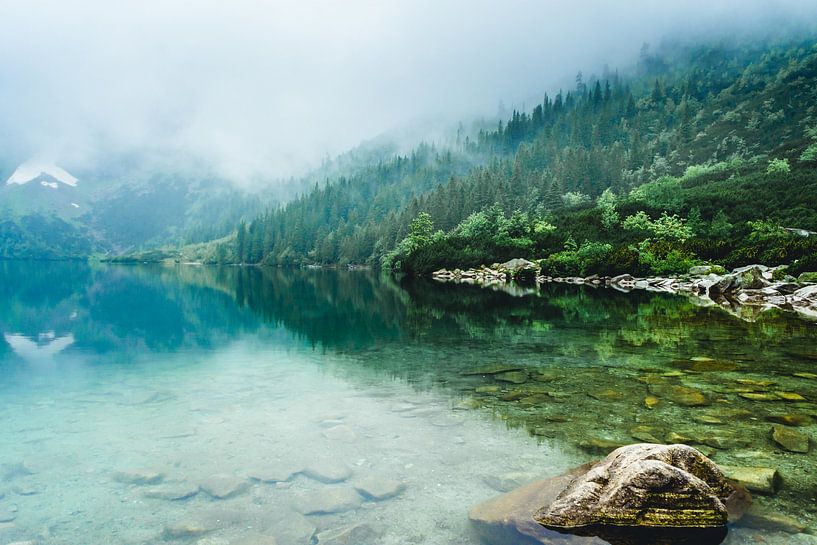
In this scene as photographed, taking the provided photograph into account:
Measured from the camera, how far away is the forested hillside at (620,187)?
46.1 m

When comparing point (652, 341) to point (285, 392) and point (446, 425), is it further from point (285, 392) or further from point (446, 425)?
point (285, 392)

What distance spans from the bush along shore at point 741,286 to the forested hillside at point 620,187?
2.06 meters

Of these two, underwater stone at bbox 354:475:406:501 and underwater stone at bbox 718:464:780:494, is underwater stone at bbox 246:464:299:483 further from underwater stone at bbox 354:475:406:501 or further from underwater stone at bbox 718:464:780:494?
underwater stone at bbox 718:464:780:494

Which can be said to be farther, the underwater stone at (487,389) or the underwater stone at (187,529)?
the underwater stone at (487,389)

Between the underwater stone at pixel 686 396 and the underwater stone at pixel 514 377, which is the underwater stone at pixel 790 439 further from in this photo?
the underwater stone at pixel 514 377

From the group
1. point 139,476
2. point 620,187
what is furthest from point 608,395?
point 620,187

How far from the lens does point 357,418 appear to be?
27.7 feet

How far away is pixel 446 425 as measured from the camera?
25.9 feet

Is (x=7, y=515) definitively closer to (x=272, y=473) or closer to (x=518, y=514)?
(x=272, y=473)

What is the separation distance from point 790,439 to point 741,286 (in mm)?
28649

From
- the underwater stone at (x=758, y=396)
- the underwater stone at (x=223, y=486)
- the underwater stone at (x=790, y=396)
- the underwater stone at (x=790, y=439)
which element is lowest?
the underwater stone at (x=223, y=486)

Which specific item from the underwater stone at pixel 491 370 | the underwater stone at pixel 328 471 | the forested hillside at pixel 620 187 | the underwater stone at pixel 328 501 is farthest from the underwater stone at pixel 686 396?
the forested hillside at pixel 620 187

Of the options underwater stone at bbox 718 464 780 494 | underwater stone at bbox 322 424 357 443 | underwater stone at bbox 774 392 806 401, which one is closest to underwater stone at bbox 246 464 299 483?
underwater stone at bbox 322 424 357 443

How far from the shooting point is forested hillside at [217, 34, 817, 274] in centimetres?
4606
